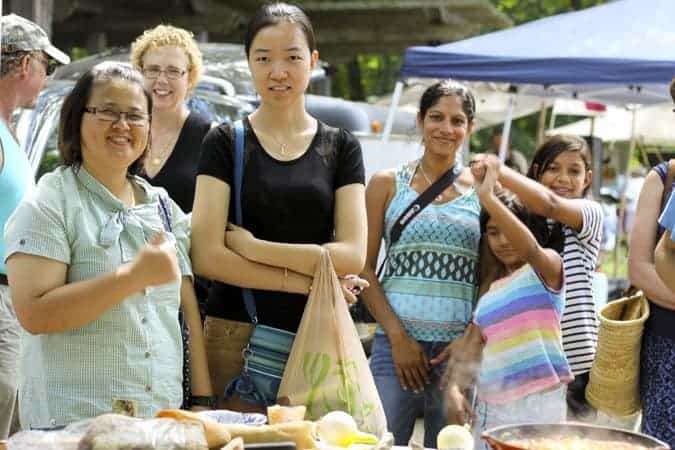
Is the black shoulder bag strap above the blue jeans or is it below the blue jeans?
above

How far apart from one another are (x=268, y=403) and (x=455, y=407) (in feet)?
3.49

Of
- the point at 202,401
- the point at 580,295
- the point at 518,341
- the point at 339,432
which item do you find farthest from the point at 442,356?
the point at 339,432

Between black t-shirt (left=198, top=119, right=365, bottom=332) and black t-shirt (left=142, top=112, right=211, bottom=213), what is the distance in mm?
660

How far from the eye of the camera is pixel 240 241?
3797 millimetres

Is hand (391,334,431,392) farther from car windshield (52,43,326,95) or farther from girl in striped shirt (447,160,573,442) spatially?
car windshield (52,43,326,95)

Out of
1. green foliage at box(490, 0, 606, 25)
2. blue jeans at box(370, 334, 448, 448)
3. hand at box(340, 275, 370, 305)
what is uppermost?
green foliage at box(490, 0, 606, 25)

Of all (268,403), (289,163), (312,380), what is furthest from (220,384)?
(289,163)

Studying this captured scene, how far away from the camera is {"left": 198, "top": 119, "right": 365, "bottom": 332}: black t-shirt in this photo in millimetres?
3865

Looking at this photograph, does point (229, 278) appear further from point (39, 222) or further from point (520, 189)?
point (520, 189)

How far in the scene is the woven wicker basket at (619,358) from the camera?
176 inches

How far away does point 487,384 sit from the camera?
4641 millimetres

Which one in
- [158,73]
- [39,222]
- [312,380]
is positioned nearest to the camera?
[39,222]

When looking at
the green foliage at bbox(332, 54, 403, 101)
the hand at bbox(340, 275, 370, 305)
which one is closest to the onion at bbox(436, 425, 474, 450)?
the hand at bbox(340, 275, 370, 305)

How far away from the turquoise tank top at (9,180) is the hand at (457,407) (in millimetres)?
1693
